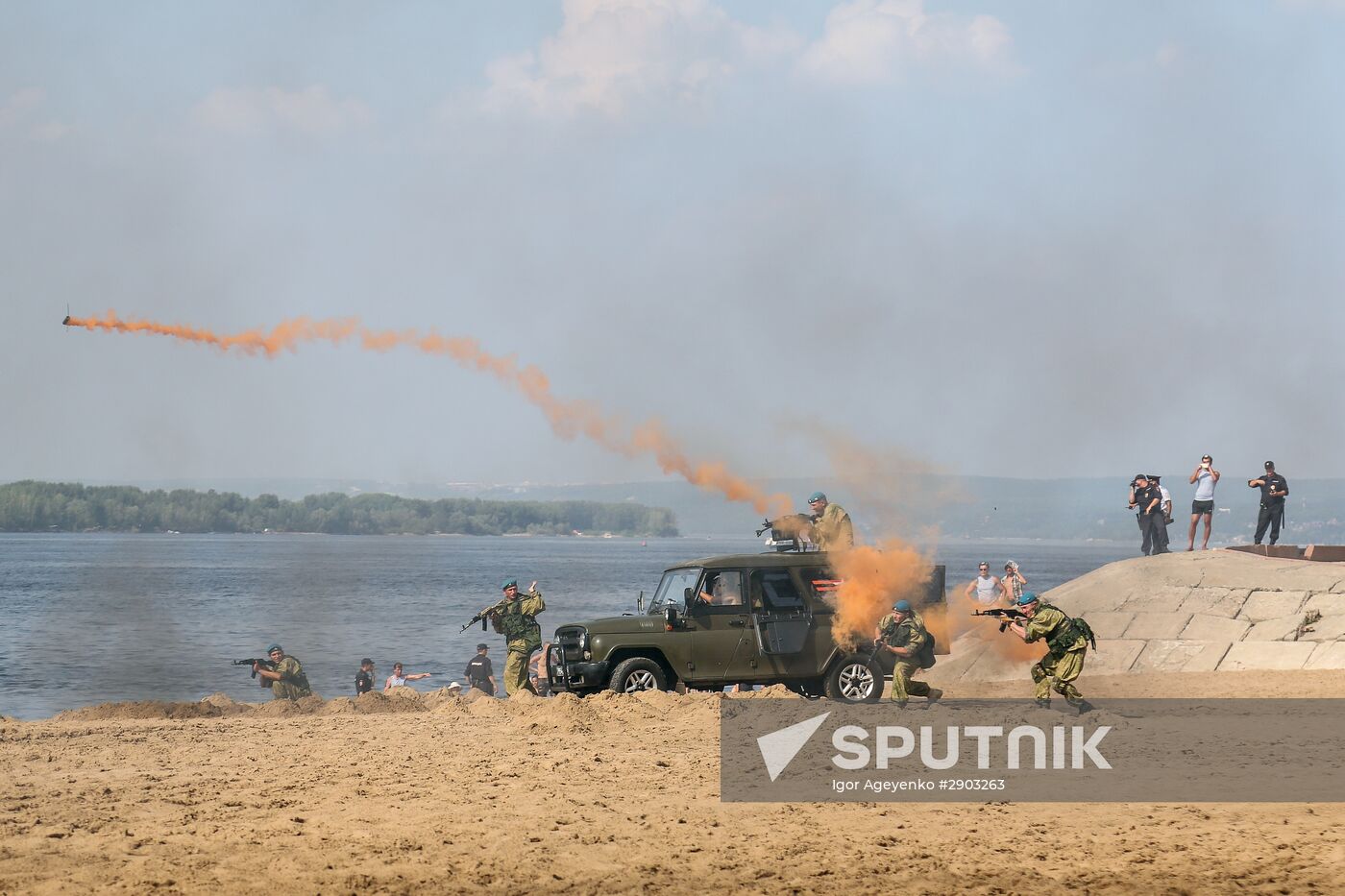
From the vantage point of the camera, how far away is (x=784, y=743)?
15039 millimetres

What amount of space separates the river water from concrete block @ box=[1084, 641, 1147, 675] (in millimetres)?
16709

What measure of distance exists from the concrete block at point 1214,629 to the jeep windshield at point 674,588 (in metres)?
9.36

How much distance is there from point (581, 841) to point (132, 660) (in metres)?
40.1

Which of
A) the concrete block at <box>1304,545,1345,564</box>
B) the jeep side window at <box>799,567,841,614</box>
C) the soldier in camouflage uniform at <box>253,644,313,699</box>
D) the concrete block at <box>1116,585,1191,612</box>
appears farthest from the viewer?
the concrete block at <box>1304,545,1345,564</box>

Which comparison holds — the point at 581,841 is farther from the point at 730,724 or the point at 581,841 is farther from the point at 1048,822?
the point at 730,724

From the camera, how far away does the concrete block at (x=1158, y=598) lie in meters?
23.8

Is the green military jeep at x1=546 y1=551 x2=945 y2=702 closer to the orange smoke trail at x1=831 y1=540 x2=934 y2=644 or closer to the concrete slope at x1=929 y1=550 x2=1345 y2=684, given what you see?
the orange smoke trail at x1=831 y1=540 x2=934 y2=644

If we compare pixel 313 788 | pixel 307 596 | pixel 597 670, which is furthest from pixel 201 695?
pixel 307 596

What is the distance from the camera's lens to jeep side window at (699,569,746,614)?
1783 cm

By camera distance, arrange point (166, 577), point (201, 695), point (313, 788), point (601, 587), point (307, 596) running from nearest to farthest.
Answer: point (313, 788) → point (201, 695) → point (307, 596) → point (601, 587) → point (166, 577)

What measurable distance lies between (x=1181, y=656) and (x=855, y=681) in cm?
709

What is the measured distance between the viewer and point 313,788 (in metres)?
12.6

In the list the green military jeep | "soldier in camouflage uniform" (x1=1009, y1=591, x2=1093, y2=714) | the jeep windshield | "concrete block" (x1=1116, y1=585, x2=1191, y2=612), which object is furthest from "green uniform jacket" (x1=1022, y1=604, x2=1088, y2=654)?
"concrete block" (x1=1116, y1=585, x2=1191, y2=612)

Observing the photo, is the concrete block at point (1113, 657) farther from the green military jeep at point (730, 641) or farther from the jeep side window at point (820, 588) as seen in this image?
the jeep side window at point (820, 588)
